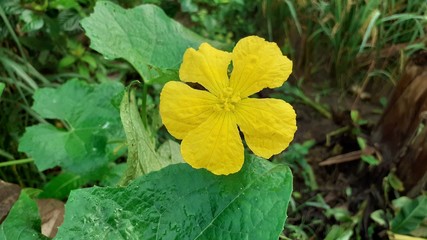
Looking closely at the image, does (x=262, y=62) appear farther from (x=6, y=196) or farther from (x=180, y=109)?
(x=6, y=196)

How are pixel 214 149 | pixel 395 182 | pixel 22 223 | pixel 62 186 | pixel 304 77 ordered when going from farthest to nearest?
pixel 304 77, pixel 395 182, pixel 62 186, pixel 22 223, pixel 214 149

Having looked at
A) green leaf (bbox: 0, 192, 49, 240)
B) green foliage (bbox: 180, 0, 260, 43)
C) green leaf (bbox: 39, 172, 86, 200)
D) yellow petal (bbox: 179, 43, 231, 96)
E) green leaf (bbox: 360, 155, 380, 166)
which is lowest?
green leaf (bbox: 360, 155, 380, 166)

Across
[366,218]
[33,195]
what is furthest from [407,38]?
[33,195]

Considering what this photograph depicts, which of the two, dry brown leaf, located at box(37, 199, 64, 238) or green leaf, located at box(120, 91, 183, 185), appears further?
dry brown leaf, located at box(37, 199, 64, 238)

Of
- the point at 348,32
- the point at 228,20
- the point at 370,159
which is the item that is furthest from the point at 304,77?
the point at 370,159

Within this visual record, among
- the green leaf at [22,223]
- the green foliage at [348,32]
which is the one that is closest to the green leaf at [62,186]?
the green leaf at [22,223]

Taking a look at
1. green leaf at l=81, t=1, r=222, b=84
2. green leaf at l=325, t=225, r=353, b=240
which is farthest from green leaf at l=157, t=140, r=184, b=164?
green leaf at l=325, t=225, r=353, b=240

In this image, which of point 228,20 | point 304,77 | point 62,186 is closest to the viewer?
point 62,186

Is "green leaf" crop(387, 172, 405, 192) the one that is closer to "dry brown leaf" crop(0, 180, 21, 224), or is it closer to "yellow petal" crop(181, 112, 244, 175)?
"yellow petal" crop(181, 112, 244, 175)
